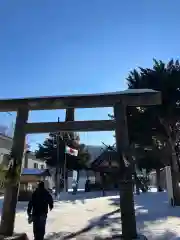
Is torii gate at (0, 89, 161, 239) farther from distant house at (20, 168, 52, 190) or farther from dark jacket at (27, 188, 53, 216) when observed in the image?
distant house at (20, 168, 52, 190)

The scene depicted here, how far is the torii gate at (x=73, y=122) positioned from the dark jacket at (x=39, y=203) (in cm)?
62

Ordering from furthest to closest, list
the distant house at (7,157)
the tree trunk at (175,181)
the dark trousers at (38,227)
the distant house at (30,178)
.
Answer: the distant house at (30,178) → the tree trunk at (175,181) → the distant house at (7,157) → the dark trousers at (38,227)

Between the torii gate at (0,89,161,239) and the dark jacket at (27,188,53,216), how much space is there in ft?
2.04

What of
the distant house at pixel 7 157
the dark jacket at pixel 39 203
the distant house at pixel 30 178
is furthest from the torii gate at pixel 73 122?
the distant house at pixel 30 178

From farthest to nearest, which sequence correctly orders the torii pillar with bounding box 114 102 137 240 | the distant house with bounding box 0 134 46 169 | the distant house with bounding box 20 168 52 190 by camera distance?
the distant house with bounding box 20 168 52 190, the distant house with bounding box 0 134 46 169, the torii pillar with bounding box 114 102 137 240

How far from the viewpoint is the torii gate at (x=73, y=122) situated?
8.00 meters

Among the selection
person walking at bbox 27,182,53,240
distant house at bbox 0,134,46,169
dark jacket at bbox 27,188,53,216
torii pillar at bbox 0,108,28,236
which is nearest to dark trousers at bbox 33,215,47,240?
person walking at bbox 27,182,53,240

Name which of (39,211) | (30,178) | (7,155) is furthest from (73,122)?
(30,178)

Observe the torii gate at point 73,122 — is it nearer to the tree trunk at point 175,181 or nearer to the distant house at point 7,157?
the distant house at point 7,157

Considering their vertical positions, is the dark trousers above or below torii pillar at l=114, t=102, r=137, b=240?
below

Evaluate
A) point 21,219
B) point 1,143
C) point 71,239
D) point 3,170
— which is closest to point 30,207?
point 3,170

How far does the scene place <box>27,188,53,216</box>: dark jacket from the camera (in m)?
7.81

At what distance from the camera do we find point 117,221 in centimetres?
1281

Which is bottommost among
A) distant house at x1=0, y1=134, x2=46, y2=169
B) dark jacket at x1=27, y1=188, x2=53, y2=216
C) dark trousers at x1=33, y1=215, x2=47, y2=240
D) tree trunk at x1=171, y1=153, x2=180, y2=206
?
dark trousers at x1=33, y1=215, x2=47, y2=240
